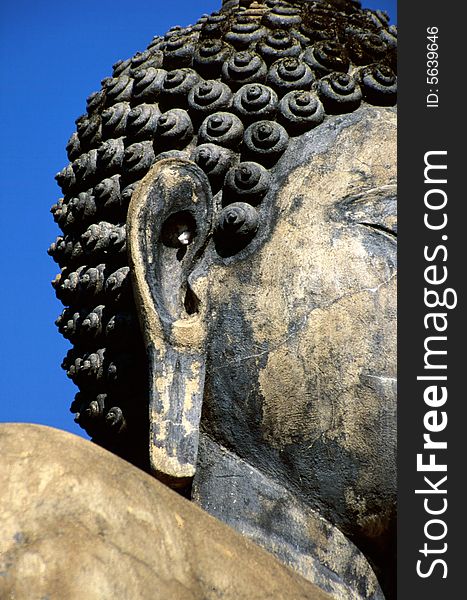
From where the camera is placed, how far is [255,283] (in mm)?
4852

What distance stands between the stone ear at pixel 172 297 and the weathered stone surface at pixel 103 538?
2.54 feet

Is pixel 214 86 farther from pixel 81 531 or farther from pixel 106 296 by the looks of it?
pixel 81 531

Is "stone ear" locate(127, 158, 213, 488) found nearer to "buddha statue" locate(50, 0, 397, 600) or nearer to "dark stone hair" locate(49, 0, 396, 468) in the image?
"buddha statue" locate(50, 0, 397, 600)

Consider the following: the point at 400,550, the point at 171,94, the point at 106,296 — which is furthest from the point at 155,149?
the point at 400,550

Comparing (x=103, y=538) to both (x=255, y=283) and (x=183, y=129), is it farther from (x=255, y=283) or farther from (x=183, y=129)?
(x=183, y=129)

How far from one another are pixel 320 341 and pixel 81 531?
1435 millimetres

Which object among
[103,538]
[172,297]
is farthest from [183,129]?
[103,538]

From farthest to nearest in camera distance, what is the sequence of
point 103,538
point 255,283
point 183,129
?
1. point 183,129
2. point 255,283
3. point 103,538

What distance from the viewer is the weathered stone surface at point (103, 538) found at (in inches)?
136

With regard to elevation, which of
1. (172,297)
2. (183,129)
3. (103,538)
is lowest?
(103,538)

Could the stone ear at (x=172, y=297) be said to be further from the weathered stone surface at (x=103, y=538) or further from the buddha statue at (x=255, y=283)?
the weathered stone surface at (x=103, y=538)

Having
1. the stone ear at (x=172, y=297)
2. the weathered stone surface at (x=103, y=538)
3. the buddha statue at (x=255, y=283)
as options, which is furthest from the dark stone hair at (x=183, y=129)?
the weathered stone surface at (x=103, y=538)

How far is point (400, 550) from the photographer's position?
14.5ft

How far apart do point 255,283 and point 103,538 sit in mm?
1531
